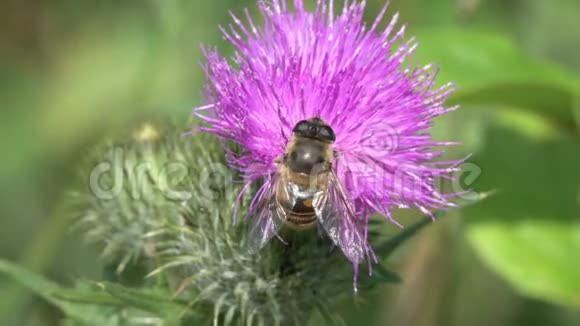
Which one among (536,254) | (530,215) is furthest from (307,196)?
(530,215)

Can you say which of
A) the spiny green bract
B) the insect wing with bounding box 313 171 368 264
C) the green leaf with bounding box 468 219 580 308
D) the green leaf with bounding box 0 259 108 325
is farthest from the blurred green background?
the insect wing with bounding box 313 171 368 264

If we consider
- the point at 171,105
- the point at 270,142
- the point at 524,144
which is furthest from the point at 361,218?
the point at 171,105

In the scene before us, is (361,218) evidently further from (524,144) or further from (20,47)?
(20,47)

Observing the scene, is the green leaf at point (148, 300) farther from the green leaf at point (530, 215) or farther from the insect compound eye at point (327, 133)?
the green leaf at point (530, 215)

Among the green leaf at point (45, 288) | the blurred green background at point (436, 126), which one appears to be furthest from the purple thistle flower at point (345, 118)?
the green leaf at point (45, 288)
